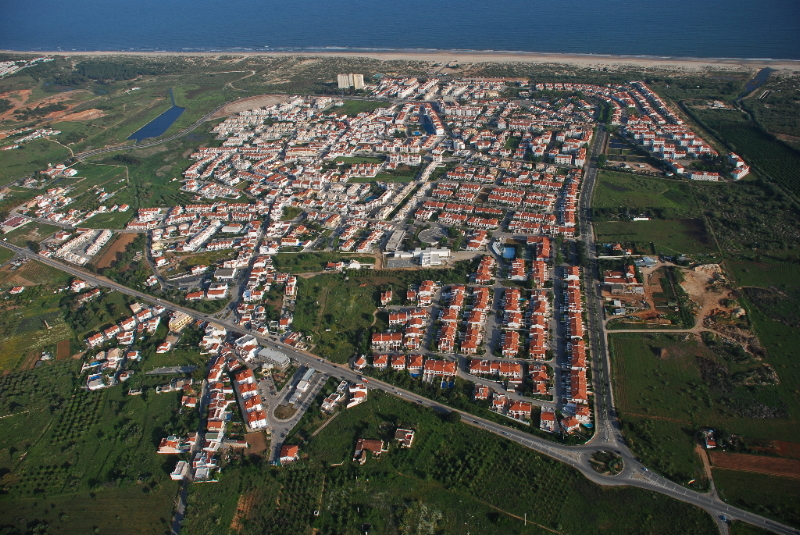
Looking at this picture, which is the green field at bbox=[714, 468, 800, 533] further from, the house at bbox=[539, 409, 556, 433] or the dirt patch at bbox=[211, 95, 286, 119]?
the dirt patch at bbox=[211, 95, 286, 119]

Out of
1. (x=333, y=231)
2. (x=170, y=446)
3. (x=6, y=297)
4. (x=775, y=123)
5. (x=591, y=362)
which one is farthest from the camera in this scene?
Result: (x=775, y=123)

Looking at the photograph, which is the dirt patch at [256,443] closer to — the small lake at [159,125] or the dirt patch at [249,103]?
the small lake at [159,125]

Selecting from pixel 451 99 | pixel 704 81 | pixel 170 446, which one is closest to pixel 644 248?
pixel 170 446

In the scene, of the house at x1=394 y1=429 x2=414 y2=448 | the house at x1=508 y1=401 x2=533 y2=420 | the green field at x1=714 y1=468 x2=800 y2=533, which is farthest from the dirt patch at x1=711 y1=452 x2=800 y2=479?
the house at x1=394 y1=429 x2=414 y2=448

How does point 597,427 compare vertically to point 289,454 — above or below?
above

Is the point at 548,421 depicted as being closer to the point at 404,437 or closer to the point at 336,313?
the point at 404,437

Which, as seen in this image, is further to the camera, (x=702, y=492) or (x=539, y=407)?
(x=539, y=407)

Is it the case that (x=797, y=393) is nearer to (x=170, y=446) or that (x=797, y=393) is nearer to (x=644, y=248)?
(x=644, y=248)

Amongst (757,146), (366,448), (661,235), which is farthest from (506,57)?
(366,448)
